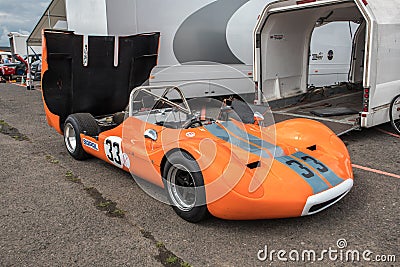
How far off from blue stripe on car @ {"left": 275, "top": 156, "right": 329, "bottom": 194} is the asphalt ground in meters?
0.39

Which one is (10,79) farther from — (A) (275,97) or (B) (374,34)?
(B) (374,34)

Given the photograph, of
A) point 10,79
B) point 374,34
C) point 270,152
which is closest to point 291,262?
point 270,152

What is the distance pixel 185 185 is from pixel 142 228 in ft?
1.79

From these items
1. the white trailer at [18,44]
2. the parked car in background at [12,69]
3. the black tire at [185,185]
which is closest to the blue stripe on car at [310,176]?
the black tire at [185,185]

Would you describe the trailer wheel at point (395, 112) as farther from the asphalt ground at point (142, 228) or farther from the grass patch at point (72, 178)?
the grass patch at point (72, 178)

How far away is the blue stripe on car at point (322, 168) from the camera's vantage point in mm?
3084

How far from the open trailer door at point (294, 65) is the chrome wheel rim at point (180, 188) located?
374 centimetres

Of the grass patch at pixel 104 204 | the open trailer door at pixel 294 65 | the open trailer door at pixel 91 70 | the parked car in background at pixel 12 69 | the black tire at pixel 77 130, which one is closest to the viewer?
the grass patch at pixel 104 204

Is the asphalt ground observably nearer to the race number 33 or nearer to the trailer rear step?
the race number 33

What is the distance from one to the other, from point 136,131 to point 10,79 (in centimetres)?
2288

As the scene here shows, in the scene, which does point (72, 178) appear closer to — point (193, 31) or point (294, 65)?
point (193, 31)

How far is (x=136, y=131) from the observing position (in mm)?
3838

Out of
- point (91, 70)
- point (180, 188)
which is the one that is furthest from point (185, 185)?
point (91, 70)

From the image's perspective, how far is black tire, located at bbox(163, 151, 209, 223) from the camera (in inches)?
116
